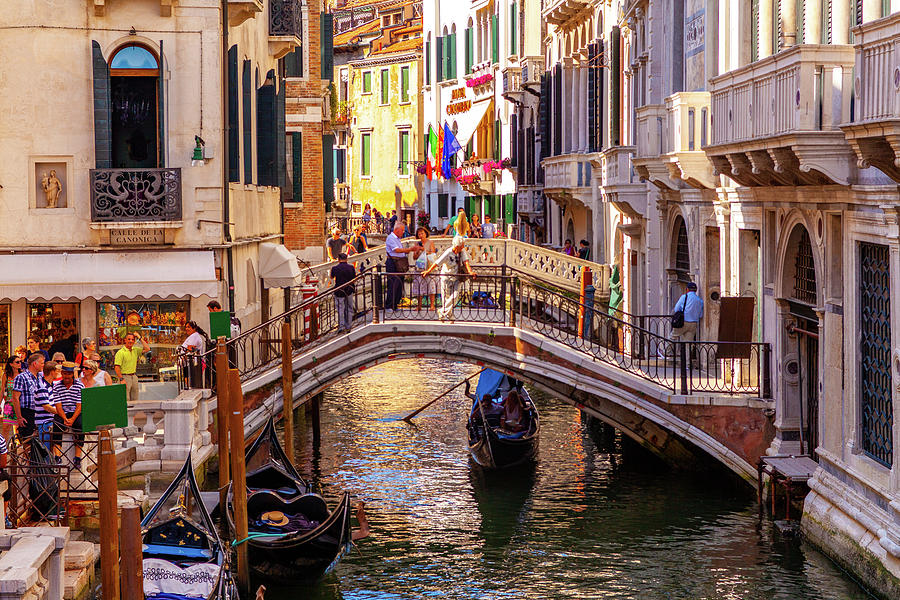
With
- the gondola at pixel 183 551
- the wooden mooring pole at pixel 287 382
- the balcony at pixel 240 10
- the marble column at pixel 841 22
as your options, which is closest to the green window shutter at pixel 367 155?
the balcony at pixel 240 10

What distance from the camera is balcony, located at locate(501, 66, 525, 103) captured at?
3006 cm

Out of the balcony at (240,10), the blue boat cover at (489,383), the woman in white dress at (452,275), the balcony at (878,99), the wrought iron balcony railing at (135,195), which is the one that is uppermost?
the balcony at (240,10)

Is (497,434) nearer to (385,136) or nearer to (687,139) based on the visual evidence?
(687,139)

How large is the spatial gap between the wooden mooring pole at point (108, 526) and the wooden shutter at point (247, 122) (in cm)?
939

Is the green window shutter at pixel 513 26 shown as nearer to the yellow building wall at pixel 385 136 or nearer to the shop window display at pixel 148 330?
the yellow building wall at pixel 385 136

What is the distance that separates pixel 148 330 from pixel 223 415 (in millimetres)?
3521

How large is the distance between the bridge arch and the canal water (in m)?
0.55

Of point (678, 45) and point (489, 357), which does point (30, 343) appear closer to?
point (489, 357)

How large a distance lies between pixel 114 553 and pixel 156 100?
855 cm

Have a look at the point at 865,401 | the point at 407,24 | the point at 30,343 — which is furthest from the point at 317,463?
the point at 407,24

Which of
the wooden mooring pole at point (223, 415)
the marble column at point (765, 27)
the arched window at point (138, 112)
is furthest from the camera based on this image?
the arched window at point (138, 112)

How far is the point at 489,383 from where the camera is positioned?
1984 centimetres

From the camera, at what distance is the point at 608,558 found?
1348 cm

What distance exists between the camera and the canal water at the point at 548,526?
12.5m
